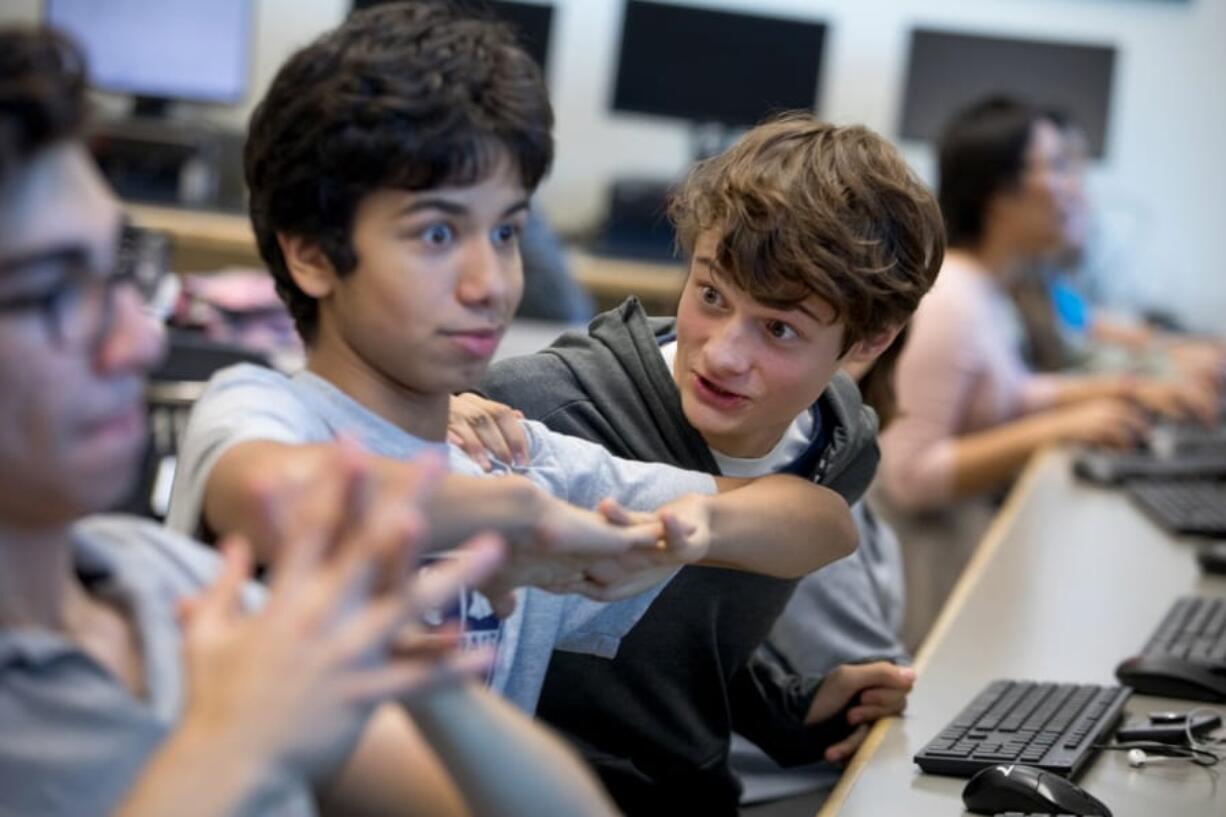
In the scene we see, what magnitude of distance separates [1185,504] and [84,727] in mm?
2623

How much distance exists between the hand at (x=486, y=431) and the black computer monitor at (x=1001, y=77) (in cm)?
438

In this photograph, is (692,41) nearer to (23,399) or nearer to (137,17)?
(137,17)

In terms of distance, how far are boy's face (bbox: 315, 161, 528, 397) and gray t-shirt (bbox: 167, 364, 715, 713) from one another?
0.05 metres

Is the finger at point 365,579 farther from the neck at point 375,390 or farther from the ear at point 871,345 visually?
the ear at point 871,345

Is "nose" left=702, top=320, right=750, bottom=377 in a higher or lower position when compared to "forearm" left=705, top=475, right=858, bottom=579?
higher

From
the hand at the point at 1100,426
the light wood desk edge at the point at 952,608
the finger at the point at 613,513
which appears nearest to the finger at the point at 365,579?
the finger at the point at 613,513

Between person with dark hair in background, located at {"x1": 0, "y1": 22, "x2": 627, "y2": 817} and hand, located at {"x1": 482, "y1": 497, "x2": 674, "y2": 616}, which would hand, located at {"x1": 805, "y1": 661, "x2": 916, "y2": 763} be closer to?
hand, located at {"x1": 482, "y1": 497, "x2": 674, "y2": 616}

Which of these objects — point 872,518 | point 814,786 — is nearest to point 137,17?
point 872,518

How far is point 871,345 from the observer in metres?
1.84

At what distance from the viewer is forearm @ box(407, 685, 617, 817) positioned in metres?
1.03

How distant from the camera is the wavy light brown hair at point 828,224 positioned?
1.72 meters

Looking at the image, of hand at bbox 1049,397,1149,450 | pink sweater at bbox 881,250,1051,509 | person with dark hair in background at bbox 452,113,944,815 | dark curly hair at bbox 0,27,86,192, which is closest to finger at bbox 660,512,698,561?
person with dark hair in background at bbox 452,113,944,815

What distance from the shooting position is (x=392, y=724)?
44.0 inches

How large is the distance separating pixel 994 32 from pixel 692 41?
91cm
